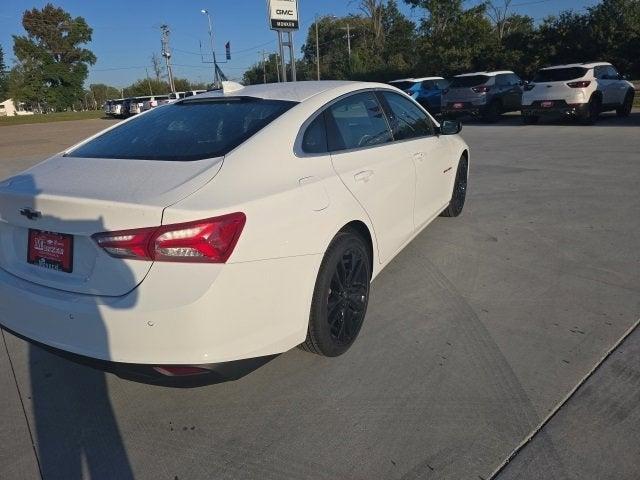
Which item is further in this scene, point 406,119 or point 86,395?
point 406,119

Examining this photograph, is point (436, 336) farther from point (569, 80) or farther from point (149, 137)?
point (569, 80)

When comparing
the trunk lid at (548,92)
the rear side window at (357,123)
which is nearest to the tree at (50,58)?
the trunk lid at (548,92)

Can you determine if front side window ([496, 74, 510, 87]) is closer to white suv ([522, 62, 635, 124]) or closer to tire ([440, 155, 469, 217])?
white suv ([522, 62, 635, 124])

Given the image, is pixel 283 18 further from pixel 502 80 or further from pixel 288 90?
pixel 288 90

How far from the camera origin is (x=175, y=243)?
6.66 feet

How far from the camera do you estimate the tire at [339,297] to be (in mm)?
2668

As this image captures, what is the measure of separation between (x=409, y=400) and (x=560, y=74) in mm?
14187

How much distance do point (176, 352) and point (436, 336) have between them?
5.58ft

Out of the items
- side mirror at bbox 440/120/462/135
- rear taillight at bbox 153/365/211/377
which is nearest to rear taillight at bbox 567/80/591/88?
side mirror at bbox 440/120/462/135

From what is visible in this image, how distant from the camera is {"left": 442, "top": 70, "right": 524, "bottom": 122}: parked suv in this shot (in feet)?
55.7

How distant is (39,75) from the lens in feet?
259

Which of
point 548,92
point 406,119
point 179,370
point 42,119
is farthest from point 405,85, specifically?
point 42,119

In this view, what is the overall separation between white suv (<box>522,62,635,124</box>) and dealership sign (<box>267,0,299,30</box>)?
279 inches

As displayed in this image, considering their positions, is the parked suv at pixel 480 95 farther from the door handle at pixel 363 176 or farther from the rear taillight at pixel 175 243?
the rear taillight at pixel 175 243
